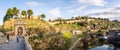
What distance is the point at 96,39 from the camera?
82125 millimetres

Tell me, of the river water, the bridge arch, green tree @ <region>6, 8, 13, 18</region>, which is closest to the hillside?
green tree @ <region>6, 8, 13, 18</region>

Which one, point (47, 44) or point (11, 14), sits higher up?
point (11, 14)

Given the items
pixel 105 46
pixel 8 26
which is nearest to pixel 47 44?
pixel 105 46

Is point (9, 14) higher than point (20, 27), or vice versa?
point (9, 14)

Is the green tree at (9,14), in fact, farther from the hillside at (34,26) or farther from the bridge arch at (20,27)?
the bridge arch at (20,27)

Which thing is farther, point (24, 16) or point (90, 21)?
point (90, 21)

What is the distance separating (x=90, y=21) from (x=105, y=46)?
11479 cm

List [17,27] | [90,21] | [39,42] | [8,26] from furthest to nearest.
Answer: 1. [90,21]
2. [8,26]
3. [17,27]
4. [39,42]

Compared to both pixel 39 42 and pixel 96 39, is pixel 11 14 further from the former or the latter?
pixel 96 39

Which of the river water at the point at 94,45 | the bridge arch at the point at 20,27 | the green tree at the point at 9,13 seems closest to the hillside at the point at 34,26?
the green tree at the point at 9,13

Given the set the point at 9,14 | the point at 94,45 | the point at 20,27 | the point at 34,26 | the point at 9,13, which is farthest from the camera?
the point at 9,14

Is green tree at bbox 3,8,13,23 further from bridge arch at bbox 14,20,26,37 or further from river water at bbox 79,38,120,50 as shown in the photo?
river water at bbox 79,38,120,50

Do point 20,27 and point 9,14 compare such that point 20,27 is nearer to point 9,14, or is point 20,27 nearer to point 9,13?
point 9,13

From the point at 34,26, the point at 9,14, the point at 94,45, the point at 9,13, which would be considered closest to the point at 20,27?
the point at 34,26
